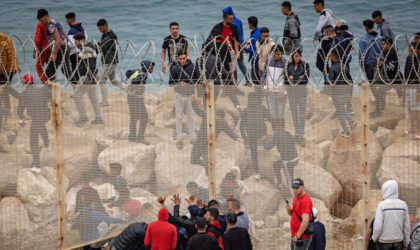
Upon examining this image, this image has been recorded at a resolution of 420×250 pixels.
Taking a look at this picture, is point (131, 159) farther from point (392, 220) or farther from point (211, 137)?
point (392, 220)

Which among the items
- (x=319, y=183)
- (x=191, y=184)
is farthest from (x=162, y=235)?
(x=319, y=183)

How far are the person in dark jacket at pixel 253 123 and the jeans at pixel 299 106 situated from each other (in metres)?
0.40

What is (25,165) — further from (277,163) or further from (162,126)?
(277,163)

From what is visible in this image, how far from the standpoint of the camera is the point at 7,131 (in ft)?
28.4

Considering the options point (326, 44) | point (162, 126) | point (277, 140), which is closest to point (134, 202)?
point (162, 126)

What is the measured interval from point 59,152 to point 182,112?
74.2 inches

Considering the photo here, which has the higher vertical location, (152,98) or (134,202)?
(152,98)

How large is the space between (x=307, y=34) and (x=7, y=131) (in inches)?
697

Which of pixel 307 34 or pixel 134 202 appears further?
A: pixel 307 34

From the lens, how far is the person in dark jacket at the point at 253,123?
27.6 ft

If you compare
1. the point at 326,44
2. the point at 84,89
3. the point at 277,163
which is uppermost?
the point at 326,44

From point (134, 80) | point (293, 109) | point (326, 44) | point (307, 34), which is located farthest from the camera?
point (307, 34)

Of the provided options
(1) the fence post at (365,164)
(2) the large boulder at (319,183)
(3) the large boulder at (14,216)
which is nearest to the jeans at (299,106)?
(2) the large boulder at (319,183)

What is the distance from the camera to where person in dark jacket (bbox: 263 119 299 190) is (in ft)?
27.4
